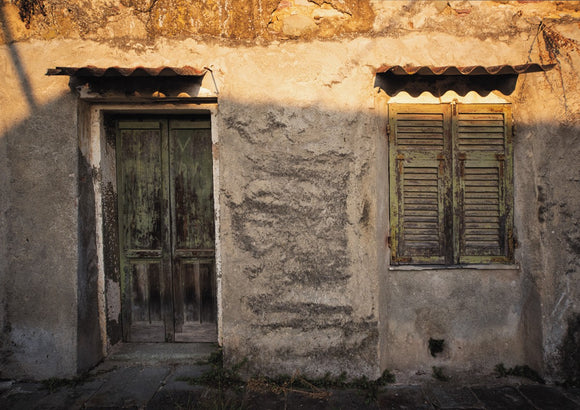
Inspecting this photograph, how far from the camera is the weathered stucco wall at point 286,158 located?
312 cm

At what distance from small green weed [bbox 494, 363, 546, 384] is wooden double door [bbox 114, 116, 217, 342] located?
9.09ft

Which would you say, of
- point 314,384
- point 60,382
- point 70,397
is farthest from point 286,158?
point 60,382

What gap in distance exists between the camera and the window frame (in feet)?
10.7

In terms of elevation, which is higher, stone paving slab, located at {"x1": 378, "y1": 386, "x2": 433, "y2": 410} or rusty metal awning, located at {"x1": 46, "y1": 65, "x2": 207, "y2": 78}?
rusty metal awning, located at {"x1": 46, "y1": 65, "x2": 207, "y2": 78}

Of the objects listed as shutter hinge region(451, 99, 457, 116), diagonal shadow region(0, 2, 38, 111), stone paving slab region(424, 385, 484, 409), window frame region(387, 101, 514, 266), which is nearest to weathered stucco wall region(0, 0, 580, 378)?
diagonal shadow region(0, 2, 38, 111)

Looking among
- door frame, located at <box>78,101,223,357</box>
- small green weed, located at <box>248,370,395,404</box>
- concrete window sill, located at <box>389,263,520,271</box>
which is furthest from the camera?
door frame, located at <box>78,101,223,357</box>

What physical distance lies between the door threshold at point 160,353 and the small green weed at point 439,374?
2100mm

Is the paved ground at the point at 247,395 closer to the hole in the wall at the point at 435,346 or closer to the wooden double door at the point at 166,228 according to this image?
the hole in the wall at the point at 435,346

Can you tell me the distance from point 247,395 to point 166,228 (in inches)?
Answer: 69.8

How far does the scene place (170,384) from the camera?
3039 millimetres

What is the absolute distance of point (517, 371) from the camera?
320cm

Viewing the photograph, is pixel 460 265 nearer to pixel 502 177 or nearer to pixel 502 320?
pixel 502 320

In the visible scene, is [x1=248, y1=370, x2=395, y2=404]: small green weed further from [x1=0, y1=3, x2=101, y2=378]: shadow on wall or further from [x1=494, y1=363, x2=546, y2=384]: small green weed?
[x1=0, y1=3, x2=101, y2=378]: shadow on wall

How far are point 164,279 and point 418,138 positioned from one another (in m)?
2.91
